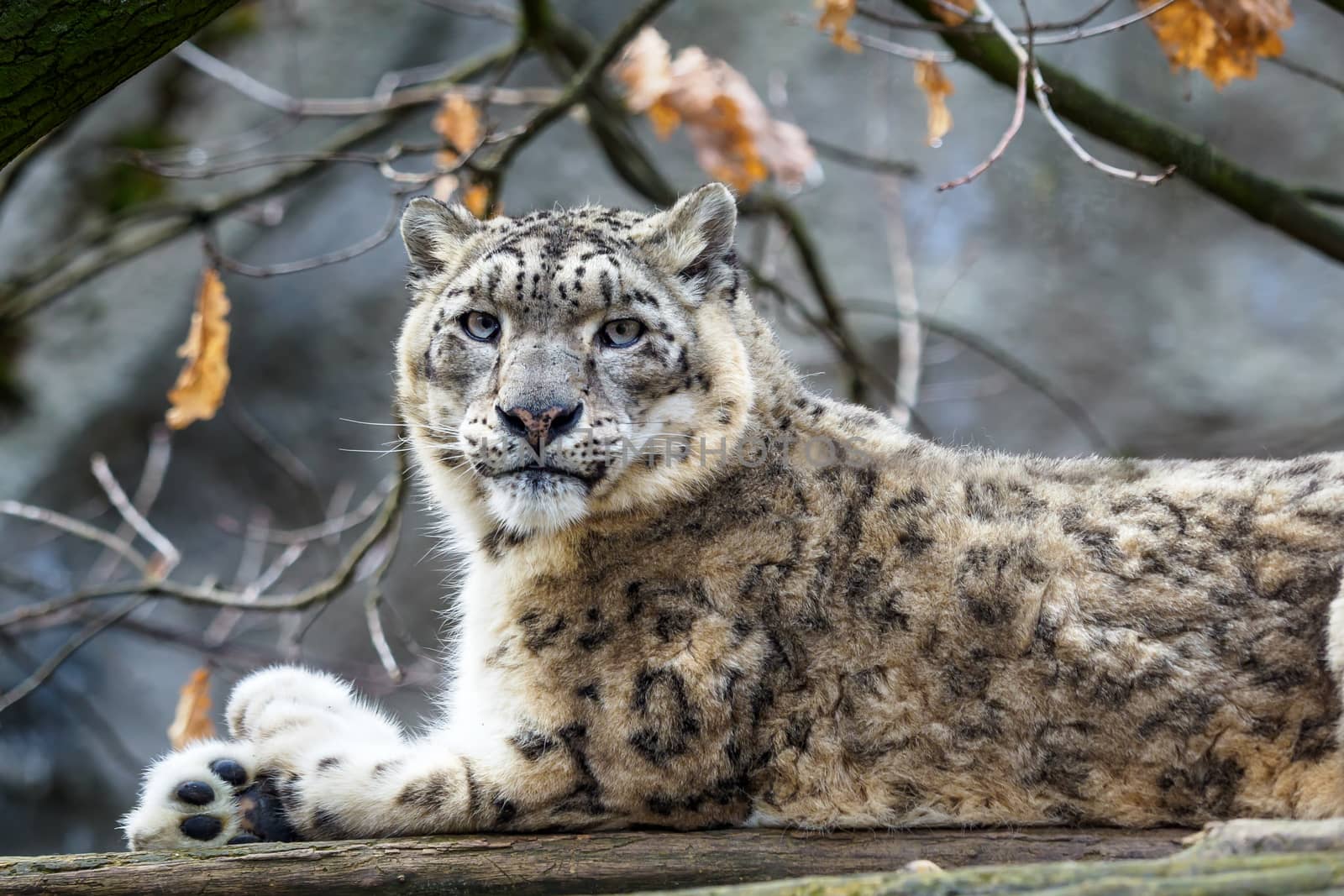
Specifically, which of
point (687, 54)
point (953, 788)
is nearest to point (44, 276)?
point (687, 54)

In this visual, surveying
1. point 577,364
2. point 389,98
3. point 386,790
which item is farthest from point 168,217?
point 386,790

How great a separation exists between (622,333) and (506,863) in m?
1.99

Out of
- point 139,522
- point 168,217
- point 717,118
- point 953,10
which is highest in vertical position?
point 168,217

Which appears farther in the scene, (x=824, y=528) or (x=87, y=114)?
(x=87, y=114)

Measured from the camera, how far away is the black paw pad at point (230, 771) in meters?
4.66

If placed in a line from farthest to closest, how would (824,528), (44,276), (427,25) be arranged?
→ (427,25) < (44,276) < (824,528)

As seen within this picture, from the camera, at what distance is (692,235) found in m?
5.41

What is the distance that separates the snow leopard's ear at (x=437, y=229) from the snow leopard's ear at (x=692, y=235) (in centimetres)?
79

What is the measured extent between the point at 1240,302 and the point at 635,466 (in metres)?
9.87

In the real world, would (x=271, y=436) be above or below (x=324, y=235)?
below

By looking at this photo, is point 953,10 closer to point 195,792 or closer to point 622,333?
point 622,333

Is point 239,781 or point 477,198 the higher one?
point 477,198

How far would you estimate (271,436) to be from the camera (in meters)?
12.4

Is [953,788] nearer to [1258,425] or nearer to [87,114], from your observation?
[1258,425]
